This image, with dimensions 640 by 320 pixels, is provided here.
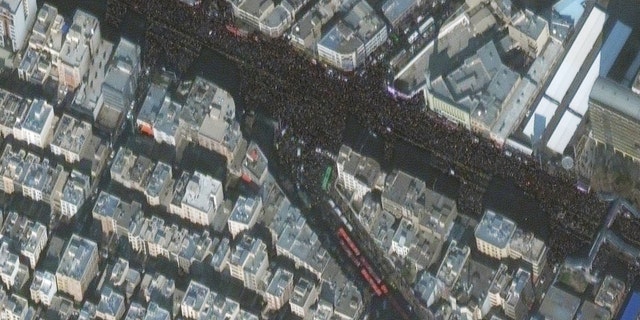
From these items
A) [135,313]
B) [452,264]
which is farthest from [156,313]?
[452,264]

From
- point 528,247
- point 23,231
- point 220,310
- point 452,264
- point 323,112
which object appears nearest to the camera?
point 220,310

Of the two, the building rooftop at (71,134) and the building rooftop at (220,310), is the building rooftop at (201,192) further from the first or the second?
the building rooftop at (71,134)

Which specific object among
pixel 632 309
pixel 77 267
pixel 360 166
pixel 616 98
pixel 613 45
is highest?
pixel 613 45

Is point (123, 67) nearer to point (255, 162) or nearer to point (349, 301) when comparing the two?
point (255, 162)

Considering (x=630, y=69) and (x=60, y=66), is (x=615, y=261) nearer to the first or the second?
(x=630, y=69)

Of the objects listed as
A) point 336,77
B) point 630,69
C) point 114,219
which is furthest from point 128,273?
point 630,69

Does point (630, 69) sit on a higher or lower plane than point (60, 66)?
higher
